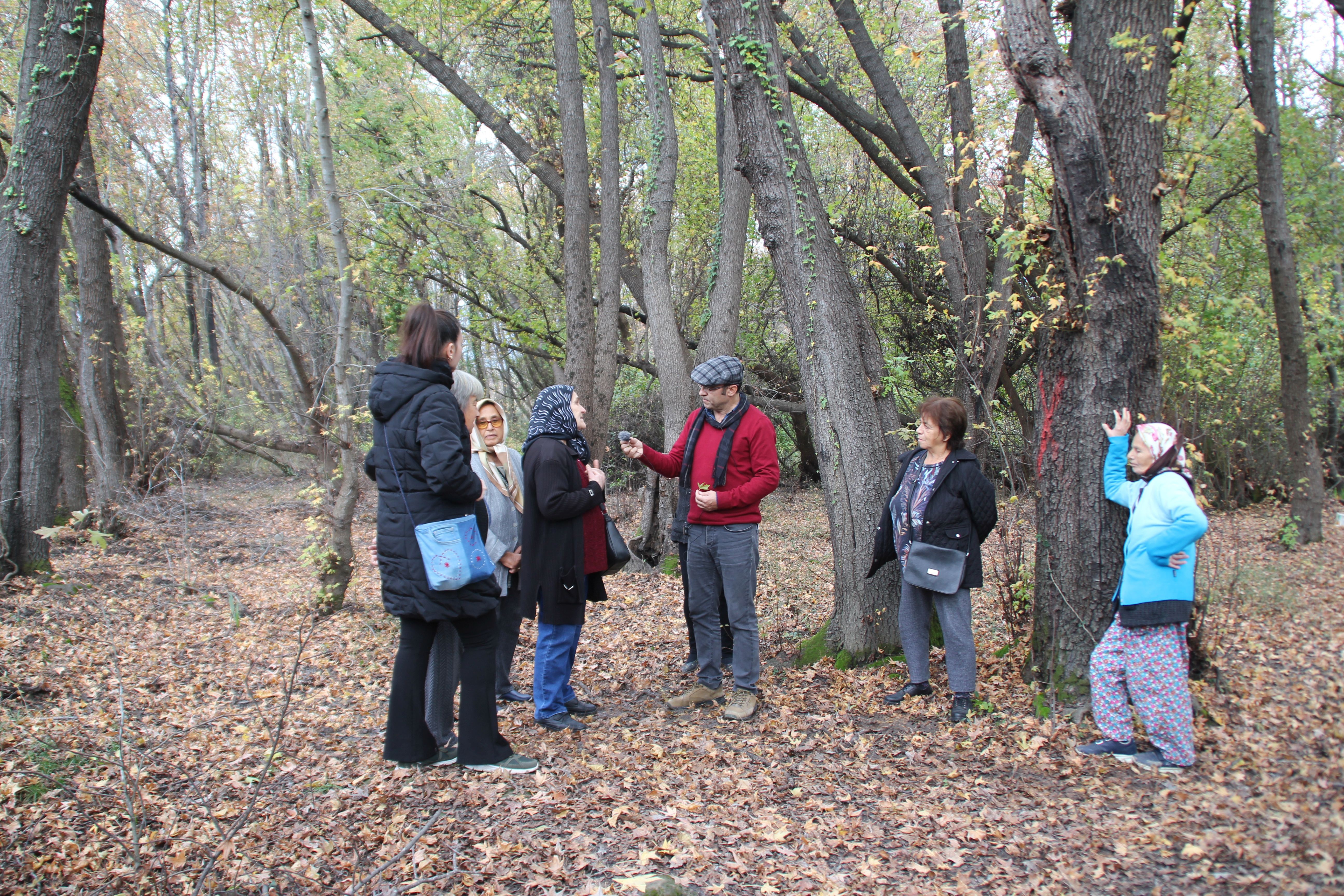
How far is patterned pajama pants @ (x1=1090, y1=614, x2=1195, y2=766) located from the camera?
3.45m

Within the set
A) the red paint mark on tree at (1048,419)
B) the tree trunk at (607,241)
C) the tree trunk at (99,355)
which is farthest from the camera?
the tree trunk at (99,355)

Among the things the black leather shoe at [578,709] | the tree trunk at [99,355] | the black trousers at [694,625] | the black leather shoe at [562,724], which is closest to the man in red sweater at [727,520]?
the black trousers at [694,625]

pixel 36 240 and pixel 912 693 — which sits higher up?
pixel 36 240

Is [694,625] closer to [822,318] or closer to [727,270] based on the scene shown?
[822,318]

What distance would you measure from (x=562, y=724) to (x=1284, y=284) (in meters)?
8.96

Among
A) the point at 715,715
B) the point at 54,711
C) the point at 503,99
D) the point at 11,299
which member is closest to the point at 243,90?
the point at 503,99

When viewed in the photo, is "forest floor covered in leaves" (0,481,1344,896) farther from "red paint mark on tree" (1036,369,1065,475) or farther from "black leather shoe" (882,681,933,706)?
"red paint mark on tree" (1036,369,1065,475)

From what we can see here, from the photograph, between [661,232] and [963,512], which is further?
[661,232]

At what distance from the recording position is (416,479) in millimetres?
3451

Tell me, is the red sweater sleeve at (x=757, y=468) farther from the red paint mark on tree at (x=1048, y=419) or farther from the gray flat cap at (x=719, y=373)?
the red paint mark on tree at (x=1048, y=419)

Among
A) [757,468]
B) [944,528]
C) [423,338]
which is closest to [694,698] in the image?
[757,468]

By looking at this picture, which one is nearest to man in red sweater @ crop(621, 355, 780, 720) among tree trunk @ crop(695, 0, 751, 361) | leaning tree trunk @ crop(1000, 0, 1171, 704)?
leaning tree trunk @ crop(1000, 0, 1171, 704)

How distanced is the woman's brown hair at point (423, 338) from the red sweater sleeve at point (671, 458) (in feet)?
4.83

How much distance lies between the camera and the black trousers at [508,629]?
181 inches
